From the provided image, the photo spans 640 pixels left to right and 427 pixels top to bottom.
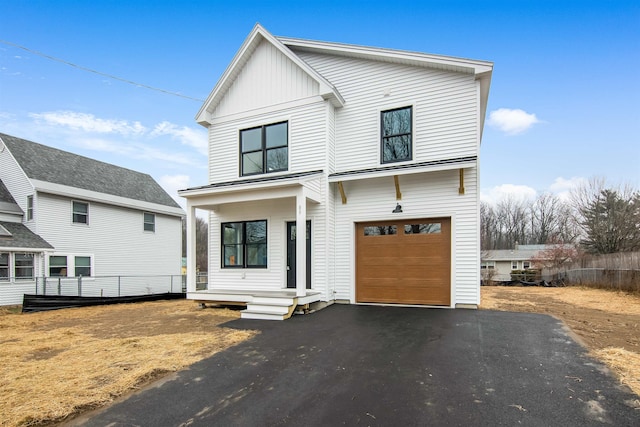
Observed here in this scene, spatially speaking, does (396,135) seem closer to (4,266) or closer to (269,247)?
(269,247)

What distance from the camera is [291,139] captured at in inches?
380

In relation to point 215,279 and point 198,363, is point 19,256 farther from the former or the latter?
point 198,363

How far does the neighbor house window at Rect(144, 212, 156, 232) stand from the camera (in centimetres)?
1875

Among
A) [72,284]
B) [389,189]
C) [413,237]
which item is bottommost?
[72,284]

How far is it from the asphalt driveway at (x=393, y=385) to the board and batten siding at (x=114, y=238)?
13845 millimetres

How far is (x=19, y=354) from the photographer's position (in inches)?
197

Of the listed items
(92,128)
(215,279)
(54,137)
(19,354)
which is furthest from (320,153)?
(54,137)

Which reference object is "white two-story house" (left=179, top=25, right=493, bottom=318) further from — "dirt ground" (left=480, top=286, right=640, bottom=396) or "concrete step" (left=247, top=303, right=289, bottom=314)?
"dirt ground" (left=480, top=286, right=640, bottom=396)

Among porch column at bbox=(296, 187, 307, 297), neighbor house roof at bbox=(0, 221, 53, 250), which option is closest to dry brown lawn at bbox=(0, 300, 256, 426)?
porch column at bbox=(296, 187, 307, 297)

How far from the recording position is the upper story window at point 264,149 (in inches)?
388

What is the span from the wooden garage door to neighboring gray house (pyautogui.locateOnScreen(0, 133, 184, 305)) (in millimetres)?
12743

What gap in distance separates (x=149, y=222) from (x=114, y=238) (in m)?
2.42

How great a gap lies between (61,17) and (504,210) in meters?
51.0

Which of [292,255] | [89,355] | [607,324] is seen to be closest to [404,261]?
[292,255]
